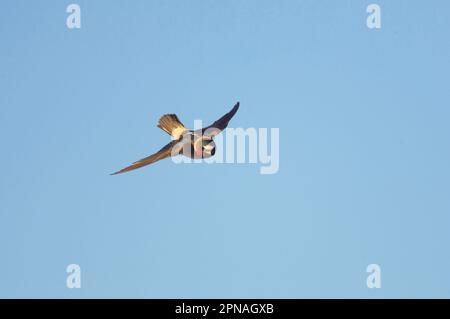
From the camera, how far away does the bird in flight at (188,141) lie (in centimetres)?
2351

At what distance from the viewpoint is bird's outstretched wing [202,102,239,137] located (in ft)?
81.9

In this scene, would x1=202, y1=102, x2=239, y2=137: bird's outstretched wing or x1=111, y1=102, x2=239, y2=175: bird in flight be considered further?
x1=202, y1=102, x2=239, y2=137: bird's outstretched wing

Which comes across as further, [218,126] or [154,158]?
[218,126]

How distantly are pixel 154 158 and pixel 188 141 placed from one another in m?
1.61

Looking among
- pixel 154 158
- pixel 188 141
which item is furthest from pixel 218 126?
pixel 154 158

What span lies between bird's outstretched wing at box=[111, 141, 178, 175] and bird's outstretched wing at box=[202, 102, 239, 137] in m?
1.14

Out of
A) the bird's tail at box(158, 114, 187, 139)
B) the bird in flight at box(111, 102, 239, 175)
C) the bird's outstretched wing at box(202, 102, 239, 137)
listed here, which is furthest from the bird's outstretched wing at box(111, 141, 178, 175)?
the bird's tail at box(158, 114, 187, 139)

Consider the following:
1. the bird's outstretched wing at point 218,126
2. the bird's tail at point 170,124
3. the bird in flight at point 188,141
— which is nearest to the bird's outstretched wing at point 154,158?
the bird in flight at point 188,141

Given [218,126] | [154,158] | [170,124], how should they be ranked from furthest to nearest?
[170,124] < [218,126] < [154,158]

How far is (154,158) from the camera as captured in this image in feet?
76.4

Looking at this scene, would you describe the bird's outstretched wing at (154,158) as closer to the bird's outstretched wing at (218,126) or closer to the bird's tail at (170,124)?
the bird's outstretched wing at (218,126)

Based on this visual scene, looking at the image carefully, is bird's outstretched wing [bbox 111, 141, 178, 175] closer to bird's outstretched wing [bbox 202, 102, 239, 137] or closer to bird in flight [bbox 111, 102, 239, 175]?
bird in flight [bbox 111, 102, 239, 175]

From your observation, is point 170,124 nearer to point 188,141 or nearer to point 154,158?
point 188,141
